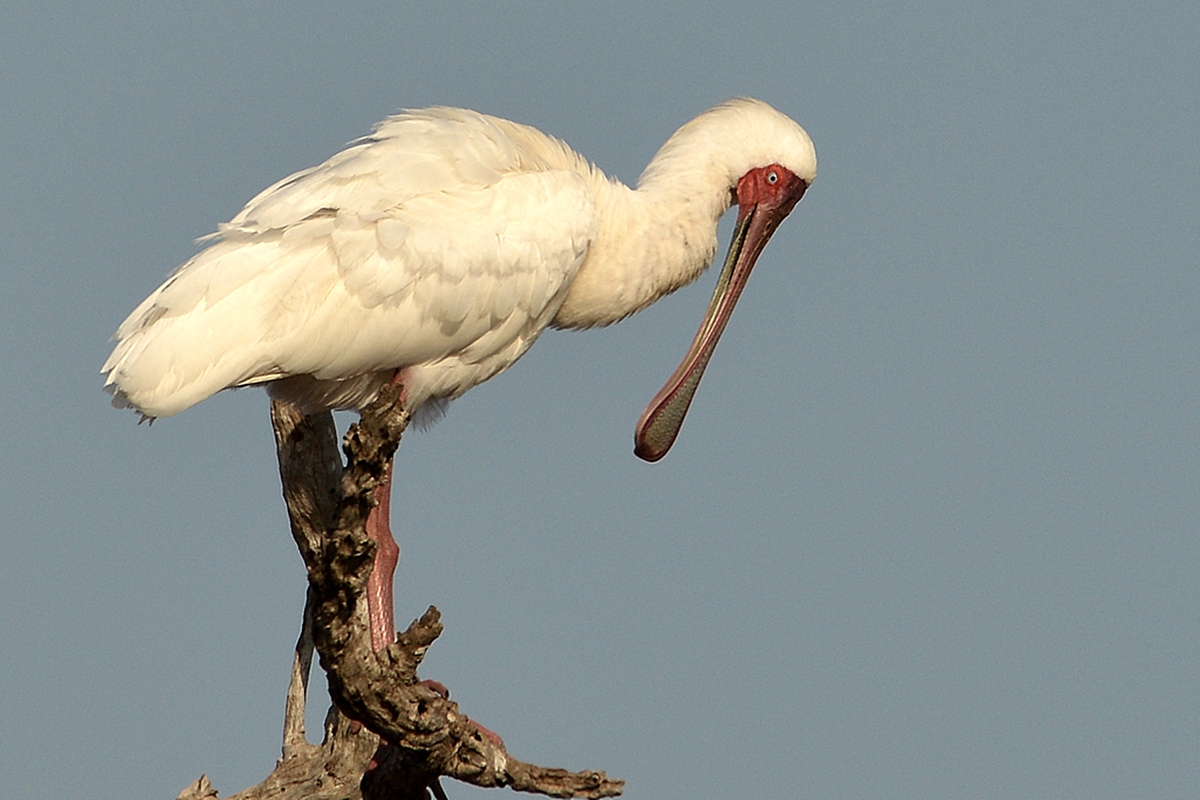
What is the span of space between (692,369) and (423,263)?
3.45 m

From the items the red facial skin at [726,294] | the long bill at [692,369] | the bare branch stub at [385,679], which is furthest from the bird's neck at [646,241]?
the bare branch stub at [385,679]

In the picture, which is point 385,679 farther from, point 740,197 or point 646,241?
point 740,197

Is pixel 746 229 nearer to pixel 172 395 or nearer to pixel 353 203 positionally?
pixel 353 203

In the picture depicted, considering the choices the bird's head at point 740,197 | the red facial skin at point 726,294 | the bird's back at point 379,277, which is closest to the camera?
the bird's back at point 379,277

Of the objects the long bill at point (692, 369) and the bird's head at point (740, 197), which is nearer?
the bird's head at point (740, 197)

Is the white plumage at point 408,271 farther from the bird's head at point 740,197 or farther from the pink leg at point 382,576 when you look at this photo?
the pink leg at point 382,576

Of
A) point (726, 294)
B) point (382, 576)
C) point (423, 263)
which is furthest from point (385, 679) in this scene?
point (726, 294)

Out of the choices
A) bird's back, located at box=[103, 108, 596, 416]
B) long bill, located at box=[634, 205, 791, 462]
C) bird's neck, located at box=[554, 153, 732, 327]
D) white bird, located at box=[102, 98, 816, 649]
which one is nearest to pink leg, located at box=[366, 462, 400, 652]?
white bird, located at box=[102, 98, 816, 649]

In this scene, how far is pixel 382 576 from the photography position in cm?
1104

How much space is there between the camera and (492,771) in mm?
9195

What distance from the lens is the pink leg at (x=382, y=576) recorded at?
1080 centimetres

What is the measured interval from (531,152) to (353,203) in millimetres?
1569

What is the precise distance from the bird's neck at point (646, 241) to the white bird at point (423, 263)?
0.04ft

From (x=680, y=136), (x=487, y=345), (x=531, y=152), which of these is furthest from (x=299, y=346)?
(x=680, y=136)
